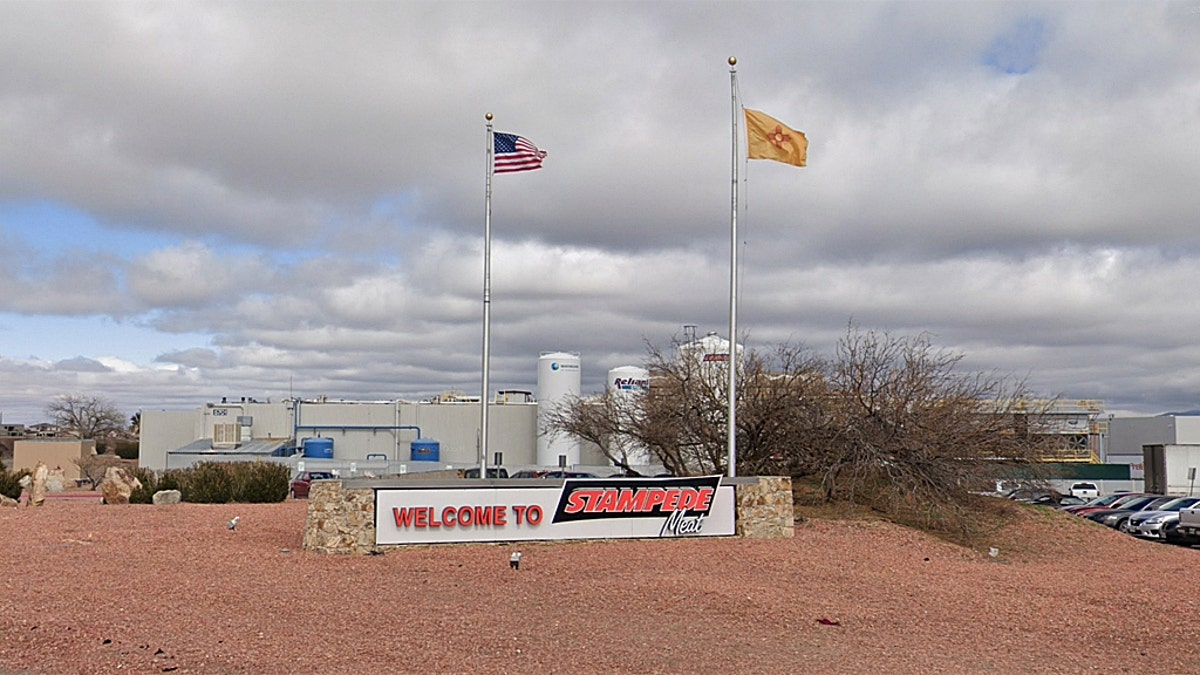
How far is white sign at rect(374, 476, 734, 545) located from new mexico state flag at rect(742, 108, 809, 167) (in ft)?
20.2

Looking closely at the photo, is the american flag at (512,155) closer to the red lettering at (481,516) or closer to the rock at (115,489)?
the red lettering at (481,516)

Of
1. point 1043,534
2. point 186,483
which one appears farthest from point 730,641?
point 186,483

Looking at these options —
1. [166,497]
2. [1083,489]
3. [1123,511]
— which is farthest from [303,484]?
[1083,489]

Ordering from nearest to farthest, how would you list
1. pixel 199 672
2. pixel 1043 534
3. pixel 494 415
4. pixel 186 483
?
1. pixel 199 672
2. pixel 1043 534
3. pixel 186 483
4. pixel 494 415

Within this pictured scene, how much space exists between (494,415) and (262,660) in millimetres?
49396

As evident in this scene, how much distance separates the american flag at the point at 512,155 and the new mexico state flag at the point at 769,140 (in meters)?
4.17

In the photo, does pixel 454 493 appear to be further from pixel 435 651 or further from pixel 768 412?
pixel 768 412

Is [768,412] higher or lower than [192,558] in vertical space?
higher

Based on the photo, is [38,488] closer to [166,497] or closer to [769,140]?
[166,497]

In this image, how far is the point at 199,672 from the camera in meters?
9.06

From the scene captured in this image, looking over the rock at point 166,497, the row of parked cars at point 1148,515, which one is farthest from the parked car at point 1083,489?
the rock at point 166,497

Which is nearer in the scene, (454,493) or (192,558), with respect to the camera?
(192,558)

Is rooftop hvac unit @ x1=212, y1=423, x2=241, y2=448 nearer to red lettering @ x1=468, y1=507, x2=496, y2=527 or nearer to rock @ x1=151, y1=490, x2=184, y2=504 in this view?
rock @ x1=151, y1=490, x2=184, y2=504

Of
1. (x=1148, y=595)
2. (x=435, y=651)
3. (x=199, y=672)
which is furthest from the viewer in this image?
(x=1148, y=595)
